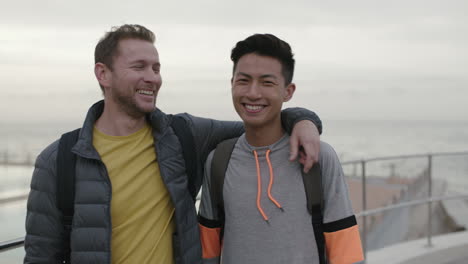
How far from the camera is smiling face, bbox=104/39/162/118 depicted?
177 cm

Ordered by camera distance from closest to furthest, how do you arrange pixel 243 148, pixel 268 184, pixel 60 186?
pixel 60 186 < pixel 268 184 < pixel 243 148

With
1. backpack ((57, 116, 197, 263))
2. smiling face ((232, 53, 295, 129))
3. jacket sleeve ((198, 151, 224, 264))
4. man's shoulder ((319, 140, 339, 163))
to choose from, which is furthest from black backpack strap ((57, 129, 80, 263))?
man's shoulder ((319, 140, 339, 163))

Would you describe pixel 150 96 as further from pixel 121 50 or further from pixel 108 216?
pixel 108 216

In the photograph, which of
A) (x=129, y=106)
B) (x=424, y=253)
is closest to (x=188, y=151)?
(x=129, y=106)

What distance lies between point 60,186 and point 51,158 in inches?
4.6

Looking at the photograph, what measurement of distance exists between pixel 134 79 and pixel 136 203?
1.63ft

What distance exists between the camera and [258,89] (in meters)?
1.65

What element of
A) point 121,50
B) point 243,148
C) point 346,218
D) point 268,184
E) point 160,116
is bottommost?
point 346,218

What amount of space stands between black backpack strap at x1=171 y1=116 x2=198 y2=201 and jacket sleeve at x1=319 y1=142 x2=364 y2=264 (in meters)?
0.54

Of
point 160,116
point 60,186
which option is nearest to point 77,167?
point 60,186

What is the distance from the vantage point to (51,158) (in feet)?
5.30

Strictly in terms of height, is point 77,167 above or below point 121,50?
below

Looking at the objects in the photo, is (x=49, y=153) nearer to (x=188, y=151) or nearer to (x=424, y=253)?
(x=188, y=151)

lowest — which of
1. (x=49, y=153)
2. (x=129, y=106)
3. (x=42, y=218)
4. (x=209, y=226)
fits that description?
(x=209, y=226)
